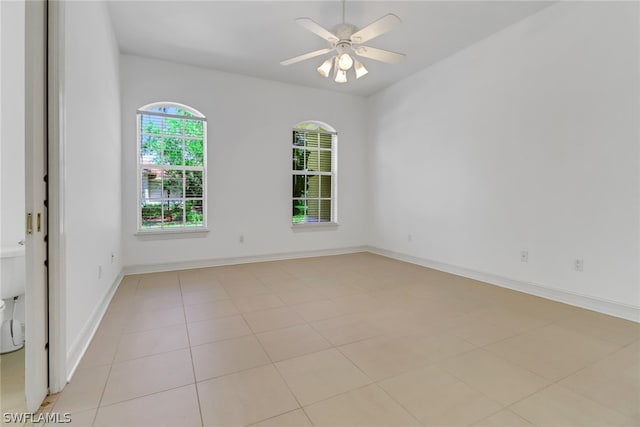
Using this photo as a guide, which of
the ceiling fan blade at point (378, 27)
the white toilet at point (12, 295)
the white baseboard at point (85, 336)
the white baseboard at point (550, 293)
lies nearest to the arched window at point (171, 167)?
the white baseboard at point (85, 336)

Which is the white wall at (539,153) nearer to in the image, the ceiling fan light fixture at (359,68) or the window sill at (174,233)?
the ceiling fan light fixture at (359,68)

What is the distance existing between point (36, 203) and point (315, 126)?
454 centimetres

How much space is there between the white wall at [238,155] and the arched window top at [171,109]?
67 millimetres

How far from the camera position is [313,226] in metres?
5.42

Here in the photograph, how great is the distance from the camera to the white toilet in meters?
1.98

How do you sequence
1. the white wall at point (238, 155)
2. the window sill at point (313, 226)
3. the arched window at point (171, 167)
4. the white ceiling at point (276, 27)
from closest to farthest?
the white ceiling at point (276, 27)
the white wall at point (238, 155)
the arched window at point (171, 167)
the window sill at point (313, 226)

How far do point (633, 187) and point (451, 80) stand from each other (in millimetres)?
2442

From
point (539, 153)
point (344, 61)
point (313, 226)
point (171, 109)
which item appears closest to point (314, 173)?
point (313, 226)

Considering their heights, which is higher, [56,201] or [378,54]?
[378,54]

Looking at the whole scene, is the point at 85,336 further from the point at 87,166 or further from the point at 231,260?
the point at 231,260

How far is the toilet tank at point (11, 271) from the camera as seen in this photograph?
6.45 ft

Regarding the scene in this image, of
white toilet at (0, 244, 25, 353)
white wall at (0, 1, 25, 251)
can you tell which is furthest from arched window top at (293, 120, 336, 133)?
white toilet at (0, 244, 25, 353)

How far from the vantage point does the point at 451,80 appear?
4.18m

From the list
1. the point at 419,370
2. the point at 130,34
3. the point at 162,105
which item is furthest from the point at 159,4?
the point at 419,370
